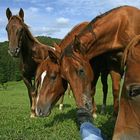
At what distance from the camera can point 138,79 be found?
3.16 metres

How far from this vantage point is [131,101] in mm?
3199

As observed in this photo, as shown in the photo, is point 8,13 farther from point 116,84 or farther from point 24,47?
point 116,84

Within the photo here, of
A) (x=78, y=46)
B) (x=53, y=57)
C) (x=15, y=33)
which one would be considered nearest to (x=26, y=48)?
(x=15, y=33)

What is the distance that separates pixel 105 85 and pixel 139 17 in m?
5.75

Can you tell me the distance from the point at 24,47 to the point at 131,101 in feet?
28.1

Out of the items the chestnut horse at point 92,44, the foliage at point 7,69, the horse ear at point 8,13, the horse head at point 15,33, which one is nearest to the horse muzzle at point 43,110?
the chestnut horse at point 92,44

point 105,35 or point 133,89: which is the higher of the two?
point 105,35

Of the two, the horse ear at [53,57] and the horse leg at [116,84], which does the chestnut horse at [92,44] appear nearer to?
the horse ear at [53,57]

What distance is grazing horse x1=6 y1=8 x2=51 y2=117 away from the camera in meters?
11.0

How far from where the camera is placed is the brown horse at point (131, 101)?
3.11m

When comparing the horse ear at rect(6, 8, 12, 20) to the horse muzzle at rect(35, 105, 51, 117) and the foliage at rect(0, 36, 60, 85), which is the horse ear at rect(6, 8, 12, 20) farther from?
the foliage at rect(0, 36, 60, 85)

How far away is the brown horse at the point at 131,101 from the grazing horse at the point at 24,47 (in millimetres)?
7605

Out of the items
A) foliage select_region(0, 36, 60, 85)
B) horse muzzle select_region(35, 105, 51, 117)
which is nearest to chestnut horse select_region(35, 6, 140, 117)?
horse muzzle select_region(35, 105, 51, 117)

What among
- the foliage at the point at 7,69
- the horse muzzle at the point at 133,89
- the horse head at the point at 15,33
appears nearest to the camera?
the horse muzzle at the point at 133,89
